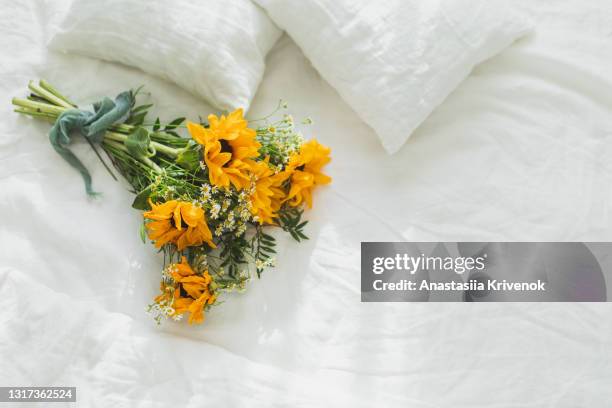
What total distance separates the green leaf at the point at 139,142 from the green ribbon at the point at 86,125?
0.05m

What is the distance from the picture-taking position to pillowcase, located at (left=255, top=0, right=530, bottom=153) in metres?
1.10

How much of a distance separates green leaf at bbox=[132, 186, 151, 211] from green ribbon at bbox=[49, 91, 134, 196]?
0.35 feet

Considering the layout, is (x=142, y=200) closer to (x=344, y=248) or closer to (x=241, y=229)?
(x=241, y=229)

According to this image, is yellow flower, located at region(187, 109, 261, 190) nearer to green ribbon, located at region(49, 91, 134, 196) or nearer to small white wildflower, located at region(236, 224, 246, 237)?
small white wildflower, located at region(236, 224, 246, 237)

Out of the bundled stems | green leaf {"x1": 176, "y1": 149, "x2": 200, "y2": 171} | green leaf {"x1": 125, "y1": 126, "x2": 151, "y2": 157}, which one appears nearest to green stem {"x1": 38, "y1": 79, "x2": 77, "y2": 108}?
the bundled stems

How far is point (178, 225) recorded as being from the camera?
3.12 ft

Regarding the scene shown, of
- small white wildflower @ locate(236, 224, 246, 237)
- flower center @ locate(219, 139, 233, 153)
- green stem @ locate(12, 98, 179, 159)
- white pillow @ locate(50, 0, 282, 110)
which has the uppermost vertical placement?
white pillow @ locate(50, 0, 282, 110)

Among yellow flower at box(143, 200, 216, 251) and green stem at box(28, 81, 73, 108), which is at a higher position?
green stem at box(28, 81, 73, 108)

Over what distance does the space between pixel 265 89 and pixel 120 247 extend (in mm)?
394

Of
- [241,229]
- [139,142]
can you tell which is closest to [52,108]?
[139,142]

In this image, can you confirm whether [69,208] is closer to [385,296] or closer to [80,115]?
[80,115]

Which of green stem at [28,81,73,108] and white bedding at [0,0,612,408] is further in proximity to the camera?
green stem at [28,81,73,108]

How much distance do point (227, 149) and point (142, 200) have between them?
0.17 meters

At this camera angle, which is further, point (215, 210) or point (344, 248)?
point (344, 248)
